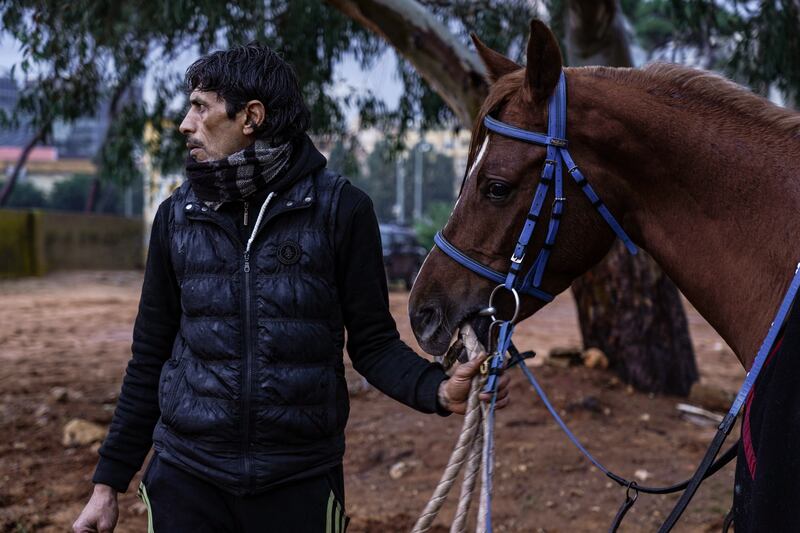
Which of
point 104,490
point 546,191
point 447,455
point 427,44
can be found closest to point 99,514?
point 104,490

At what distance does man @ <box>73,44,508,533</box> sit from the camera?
2111mm

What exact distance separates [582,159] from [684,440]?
13.3 feet

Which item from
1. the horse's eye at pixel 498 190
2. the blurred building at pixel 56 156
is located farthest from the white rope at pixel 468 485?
the blurred building at pixel 56 156

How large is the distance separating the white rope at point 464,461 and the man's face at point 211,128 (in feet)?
2.73

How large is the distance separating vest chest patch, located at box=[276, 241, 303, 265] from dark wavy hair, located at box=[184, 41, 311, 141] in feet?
0.97

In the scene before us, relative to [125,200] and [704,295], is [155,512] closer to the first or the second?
[704,295]

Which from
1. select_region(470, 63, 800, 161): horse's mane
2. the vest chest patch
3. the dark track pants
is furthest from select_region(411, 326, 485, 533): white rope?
select_region(470, 63, 800, 161): horse's mane

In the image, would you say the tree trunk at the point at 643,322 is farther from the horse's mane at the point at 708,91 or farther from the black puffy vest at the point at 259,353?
the black puffy vest at the point at 259,353

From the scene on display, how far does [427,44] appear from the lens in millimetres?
6117

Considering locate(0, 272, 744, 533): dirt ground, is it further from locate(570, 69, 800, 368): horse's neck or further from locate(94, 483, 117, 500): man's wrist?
locate(570, 69, 800, 368): horse's neck

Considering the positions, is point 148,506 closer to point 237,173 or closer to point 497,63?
point 237,173

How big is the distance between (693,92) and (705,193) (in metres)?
0.29

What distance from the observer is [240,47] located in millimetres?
2270

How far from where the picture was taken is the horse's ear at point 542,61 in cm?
217
